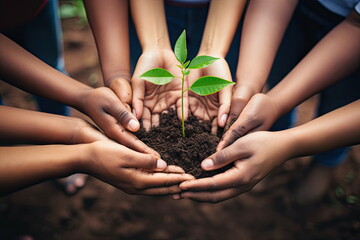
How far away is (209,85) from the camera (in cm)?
118

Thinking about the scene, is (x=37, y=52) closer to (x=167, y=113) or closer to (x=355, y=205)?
(x=167, y=113)

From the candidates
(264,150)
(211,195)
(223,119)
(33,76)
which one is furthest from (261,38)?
(33,76)

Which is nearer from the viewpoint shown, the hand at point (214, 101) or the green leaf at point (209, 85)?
the green leaf at point (209, 85)

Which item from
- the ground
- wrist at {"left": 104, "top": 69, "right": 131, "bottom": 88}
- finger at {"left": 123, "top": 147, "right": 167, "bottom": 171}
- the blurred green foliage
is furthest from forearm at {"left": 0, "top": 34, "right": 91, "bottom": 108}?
the blurred green foliage

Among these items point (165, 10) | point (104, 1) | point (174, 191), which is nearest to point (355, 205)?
point (174, 191)

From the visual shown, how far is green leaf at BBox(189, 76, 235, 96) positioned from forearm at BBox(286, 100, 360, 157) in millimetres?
439

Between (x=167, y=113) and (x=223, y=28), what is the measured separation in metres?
0.61

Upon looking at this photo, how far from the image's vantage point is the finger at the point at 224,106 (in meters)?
1.38

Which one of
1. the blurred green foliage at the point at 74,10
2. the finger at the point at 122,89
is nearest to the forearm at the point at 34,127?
the finger at the point at 122,89

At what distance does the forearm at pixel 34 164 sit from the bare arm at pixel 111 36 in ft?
1.50

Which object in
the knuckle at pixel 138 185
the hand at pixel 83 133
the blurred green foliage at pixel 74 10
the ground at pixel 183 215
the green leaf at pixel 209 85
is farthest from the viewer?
the blurred green foliage at pixel 74 10

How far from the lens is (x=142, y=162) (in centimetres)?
122

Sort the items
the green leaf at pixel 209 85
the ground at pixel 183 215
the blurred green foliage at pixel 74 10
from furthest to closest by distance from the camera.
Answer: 1. the blurred green foliage at pixel 74 10
2. the ground at pixel 183 215
3. the green leaf at pixel 209 85

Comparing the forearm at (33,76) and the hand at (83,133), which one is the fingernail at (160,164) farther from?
the forearm at (33,76)
